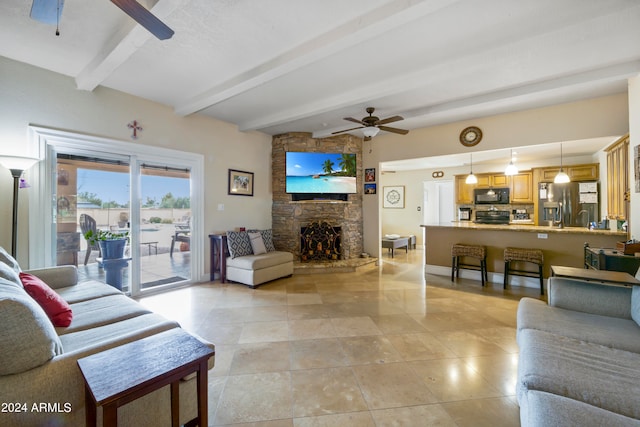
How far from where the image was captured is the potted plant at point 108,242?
3357mm

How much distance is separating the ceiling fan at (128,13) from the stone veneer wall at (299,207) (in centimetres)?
379

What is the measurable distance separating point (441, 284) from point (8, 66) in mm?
5982

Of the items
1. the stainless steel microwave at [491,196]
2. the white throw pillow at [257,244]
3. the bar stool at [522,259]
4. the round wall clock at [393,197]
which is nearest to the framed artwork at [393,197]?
the round wall clock at [393,197]

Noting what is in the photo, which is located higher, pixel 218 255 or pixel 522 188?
pixel 522 188

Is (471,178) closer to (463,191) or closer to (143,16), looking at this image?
(463,191)

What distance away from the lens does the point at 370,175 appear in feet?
19.0

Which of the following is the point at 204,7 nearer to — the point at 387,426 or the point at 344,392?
the point at 344,392

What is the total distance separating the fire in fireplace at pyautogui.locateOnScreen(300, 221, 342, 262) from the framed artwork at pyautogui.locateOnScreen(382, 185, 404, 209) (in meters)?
3.81

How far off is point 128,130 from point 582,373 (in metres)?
4.86

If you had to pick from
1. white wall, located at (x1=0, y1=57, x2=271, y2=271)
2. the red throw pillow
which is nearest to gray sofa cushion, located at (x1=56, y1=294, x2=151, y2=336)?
the red throw pillow

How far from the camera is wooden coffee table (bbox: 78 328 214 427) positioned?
0.91 meters

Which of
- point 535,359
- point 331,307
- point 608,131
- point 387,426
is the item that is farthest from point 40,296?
point 608,131

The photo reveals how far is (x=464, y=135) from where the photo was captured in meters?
4.57

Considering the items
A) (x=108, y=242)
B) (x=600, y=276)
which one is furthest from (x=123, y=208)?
(x=600, y=276)
